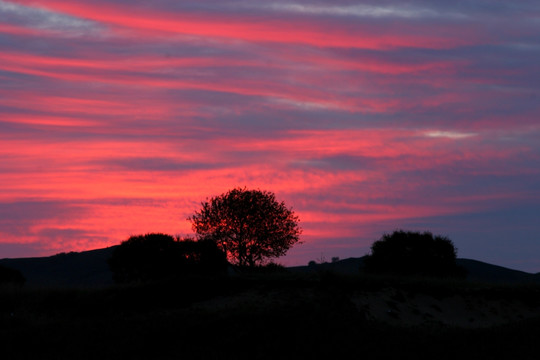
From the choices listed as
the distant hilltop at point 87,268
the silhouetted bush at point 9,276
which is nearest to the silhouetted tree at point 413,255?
the silhouetted bush at point 9,276

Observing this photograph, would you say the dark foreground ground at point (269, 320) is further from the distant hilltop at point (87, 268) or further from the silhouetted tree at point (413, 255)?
the distant hilltop at point (87, 268)

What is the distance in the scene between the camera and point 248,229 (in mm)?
76000

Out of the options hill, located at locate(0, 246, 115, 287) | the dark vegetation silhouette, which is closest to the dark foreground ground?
the dark vegetation silhouette

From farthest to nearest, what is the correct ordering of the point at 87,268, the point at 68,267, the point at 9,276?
the point at 68,267
the point at 87,268
the point at 9,276

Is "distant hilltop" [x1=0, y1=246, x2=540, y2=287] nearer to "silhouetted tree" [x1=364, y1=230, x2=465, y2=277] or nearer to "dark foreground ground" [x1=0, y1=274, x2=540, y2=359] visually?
"silhouetted tree" [x1=364, y1=230, x2=465, y2=277]

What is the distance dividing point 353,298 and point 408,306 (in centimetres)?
361

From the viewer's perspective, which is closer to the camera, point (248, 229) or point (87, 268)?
point (248, 229)

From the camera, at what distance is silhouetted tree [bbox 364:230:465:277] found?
69.7m

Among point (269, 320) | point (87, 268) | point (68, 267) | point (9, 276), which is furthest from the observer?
point (68, 267)

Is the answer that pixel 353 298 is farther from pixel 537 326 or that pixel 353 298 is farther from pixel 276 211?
pixel 276 211

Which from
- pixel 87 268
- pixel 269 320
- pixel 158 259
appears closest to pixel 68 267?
pixel 87 268

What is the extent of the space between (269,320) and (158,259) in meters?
38.7

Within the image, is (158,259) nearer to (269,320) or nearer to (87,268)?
(269,320)

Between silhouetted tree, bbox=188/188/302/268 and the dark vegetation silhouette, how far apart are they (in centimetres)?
355
